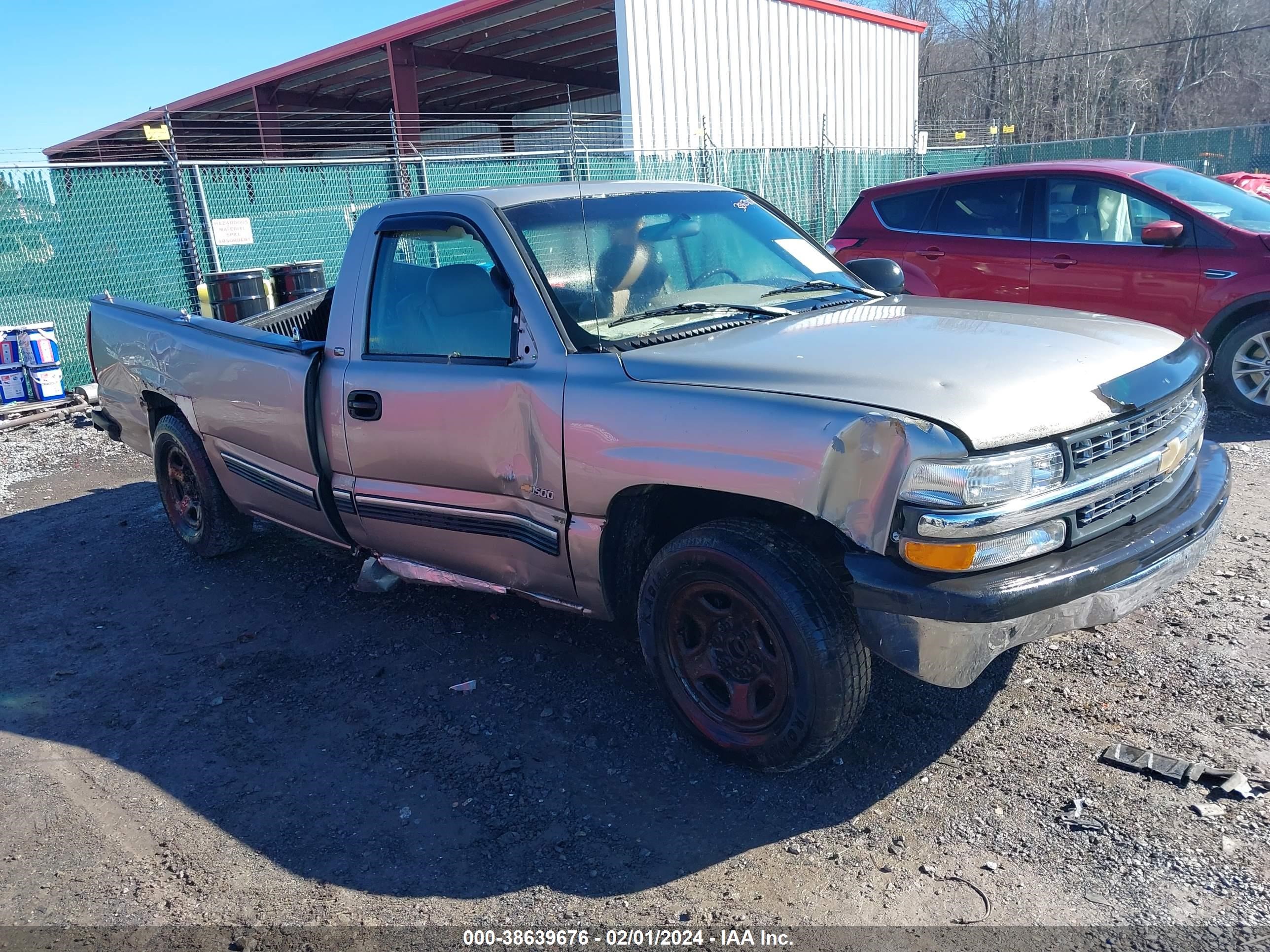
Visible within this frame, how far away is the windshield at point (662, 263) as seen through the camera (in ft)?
11.7

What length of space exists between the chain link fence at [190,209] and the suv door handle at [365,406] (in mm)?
4767

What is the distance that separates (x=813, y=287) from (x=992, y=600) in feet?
6.18

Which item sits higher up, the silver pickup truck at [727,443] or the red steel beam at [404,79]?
the red steel beam at [404,79]

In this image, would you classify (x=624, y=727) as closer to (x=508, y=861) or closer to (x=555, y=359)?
(x=508, y=861)

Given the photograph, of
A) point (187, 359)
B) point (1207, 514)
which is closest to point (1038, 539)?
point (1207, 514)

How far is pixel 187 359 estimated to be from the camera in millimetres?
5000

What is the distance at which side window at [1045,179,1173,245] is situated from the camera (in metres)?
7.03

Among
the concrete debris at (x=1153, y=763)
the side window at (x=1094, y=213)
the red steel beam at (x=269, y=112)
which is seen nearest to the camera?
the concrete debris at (x=1153, y=763)

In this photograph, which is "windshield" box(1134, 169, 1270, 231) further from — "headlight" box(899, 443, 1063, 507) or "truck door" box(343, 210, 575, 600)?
"truck door" box(343, 210, 575, 600)

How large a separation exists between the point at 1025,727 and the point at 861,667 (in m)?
0.82

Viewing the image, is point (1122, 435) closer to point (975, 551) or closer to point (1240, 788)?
point (975, 551)

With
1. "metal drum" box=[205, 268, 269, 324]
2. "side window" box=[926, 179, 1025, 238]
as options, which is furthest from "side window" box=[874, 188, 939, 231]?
"metal drum" box=[205, 268, 269, 324]

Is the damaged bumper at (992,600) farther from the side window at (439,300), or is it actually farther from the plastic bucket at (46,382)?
the plastic bucket at (46,382)

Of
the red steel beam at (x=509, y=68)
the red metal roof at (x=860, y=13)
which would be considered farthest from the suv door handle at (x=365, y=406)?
the red steel beam at (x=509, y=68)
